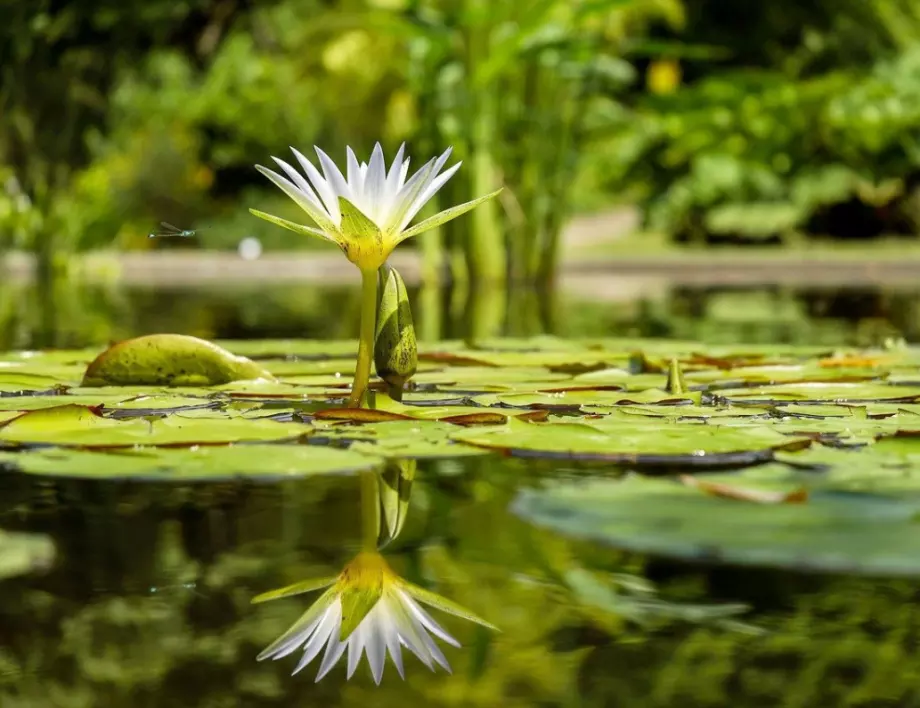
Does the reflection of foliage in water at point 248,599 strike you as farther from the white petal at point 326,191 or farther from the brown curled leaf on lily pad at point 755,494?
the white petal at point 326,191

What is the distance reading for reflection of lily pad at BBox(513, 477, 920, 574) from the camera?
1.43 m

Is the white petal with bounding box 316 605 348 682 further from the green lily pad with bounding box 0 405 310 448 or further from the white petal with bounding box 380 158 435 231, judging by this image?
the white petal with bounding box 380 158 435 231

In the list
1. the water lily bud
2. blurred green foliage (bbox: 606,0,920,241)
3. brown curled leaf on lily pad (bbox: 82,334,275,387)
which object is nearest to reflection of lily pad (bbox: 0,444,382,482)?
the water lily bud

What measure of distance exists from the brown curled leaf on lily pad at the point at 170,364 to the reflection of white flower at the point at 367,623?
5.15 ft

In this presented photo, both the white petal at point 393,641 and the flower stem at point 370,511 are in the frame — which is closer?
the white petal at point 393,641

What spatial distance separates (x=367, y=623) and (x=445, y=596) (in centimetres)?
11

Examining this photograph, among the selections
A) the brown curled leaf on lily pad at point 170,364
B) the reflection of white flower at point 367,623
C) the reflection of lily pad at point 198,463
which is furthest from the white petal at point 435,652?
the brown curled leaf on lily pad at point 170,364

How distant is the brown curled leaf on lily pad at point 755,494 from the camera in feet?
5.48

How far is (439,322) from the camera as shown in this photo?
18.7 ft

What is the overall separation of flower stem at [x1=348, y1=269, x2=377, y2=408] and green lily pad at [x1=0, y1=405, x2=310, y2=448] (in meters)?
0.20

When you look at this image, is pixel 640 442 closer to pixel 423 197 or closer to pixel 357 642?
pixel 423 197

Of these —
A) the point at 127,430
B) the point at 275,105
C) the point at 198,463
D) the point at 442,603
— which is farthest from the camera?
the point at 275,105

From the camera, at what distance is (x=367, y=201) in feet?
7.59

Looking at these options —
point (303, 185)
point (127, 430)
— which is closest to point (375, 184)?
point (303, 185)
